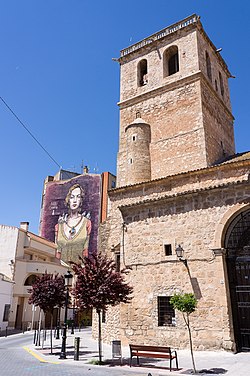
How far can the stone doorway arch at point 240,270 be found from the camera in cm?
1190

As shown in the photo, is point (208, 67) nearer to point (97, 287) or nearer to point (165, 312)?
point (165, 312)

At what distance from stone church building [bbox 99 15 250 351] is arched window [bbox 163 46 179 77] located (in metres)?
0.07

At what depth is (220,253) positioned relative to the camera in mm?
12109

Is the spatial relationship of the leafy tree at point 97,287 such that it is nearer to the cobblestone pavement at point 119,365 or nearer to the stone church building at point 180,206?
the cobblestone pavement at point 119,365

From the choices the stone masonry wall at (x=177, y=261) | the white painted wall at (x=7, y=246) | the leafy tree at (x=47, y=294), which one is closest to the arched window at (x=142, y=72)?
the stone masonry wall at (x=177, y=261)

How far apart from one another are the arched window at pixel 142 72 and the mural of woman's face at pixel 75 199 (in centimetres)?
2357

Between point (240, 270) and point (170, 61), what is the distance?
14931mm

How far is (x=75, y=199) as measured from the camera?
42719 millimetres

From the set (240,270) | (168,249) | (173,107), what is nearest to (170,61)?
(173,107)

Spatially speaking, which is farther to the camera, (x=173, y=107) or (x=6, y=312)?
(x=6, y=312)

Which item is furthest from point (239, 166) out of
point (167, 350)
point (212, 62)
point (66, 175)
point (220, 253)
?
point (66, 175)

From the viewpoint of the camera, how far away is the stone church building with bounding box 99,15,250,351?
12141 millimetres

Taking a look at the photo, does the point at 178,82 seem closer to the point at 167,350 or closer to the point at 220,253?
the point at 220,253

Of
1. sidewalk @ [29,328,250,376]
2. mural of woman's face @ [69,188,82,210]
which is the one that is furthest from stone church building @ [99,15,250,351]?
mural of woman's face @ [69,188,82,210]
